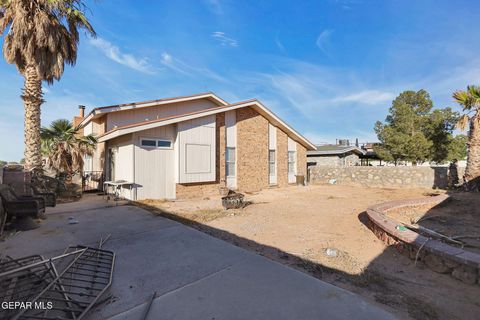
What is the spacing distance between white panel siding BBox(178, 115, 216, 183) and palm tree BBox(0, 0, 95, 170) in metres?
5.67

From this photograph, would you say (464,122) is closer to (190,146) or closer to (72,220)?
(190,146)

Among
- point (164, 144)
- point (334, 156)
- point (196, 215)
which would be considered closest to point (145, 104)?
point (164, 144)

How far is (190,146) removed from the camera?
452 inches

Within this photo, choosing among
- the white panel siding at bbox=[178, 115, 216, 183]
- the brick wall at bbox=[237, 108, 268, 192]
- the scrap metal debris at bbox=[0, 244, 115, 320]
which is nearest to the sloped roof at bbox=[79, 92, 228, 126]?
the brick wall at bbox=[237, 108, 268, 192]

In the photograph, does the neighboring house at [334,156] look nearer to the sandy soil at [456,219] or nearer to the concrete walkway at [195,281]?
the sandy soil at [456,219]

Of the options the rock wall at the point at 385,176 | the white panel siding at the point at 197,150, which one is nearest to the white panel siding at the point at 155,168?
the white panel siding at the point at 197,150

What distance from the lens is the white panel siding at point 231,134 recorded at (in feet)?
45.4

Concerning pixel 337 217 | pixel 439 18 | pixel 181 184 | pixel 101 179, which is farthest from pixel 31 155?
pixel 439 18

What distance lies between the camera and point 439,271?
402cm

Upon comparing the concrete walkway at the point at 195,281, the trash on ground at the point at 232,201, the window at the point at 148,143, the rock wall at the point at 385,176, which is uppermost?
the window at the point at 148,143

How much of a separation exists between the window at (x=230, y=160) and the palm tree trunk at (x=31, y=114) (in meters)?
8.52

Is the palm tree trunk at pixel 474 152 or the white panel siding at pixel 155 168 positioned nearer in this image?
the white panel siding at pixel 155 168

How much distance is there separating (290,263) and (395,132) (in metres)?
22.8

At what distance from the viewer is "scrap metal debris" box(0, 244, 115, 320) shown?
8.27 ft
